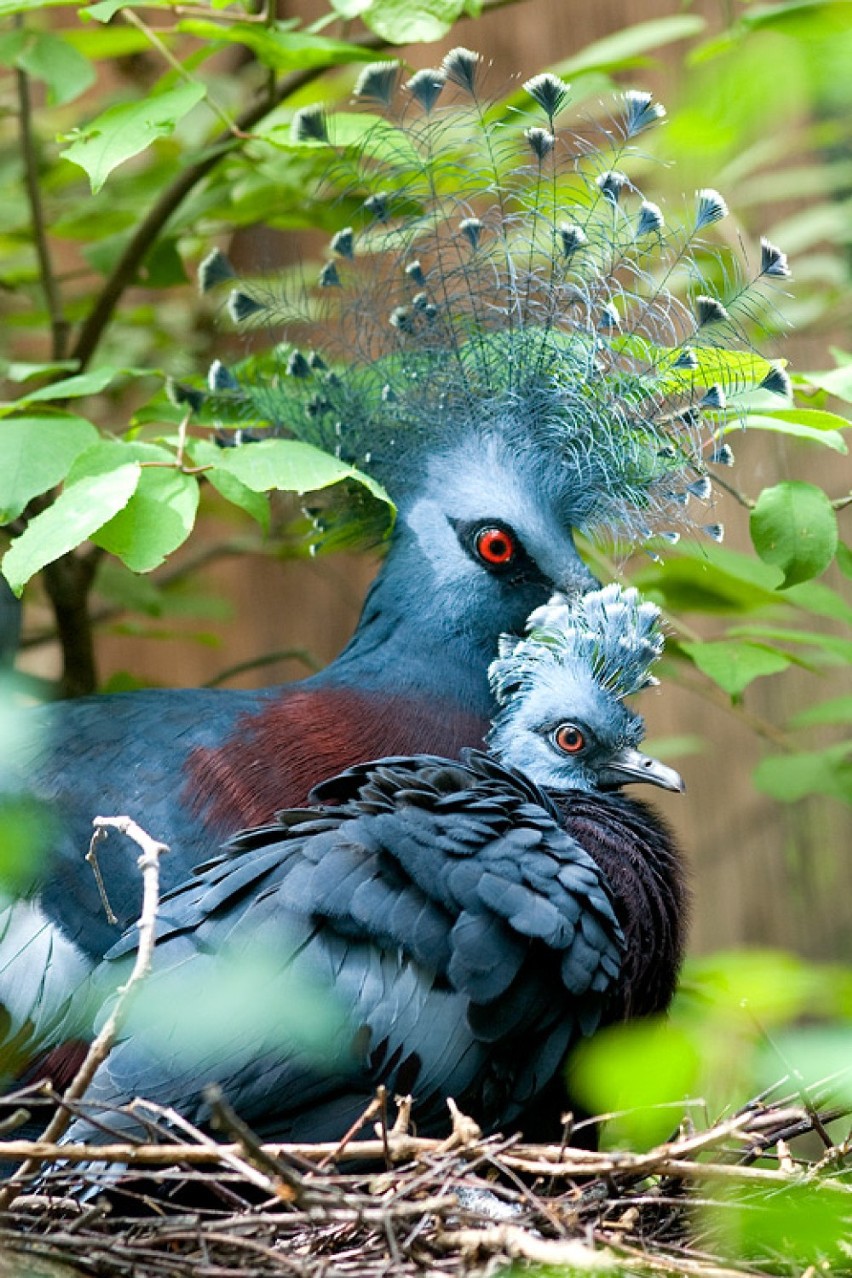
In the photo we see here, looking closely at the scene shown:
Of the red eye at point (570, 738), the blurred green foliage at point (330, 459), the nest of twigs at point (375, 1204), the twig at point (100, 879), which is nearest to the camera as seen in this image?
the blurred green foliage at point (330, 459)

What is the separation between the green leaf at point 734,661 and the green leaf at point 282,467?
67 cm

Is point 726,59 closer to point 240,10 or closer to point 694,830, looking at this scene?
point 240,10

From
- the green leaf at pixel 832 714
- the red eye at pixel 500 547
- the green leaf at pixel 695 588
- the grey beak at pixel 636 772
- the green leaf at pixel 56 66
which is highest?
the green leaf at pixel 56 66

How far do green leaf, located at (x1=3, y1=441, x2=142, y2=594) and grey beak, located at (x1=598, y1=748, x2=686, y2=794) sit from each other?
3.27 ft

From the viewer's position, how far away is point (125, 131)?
2246 mm

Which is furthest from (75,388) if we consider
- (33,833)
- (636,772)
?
(636,772)

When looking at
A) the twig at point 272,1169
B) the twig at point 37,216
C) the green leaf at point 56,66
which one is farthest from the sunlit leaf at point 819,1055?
the twig at point 37,216

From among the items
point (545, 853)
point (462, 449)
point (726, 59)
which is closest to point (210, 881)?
point (545, 853)

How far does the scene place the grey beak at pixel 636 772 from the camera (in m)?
2.51

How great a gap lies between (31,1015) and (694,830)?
2.42m

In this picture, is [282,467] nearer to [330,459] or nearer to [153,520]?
[330,459]

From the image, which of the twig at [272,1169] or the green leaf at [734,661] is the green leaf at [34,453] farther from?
the green leaf at [734,661]

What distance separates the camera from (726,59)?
127cm

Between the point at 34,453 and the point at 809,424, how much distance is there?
1.18 meters
